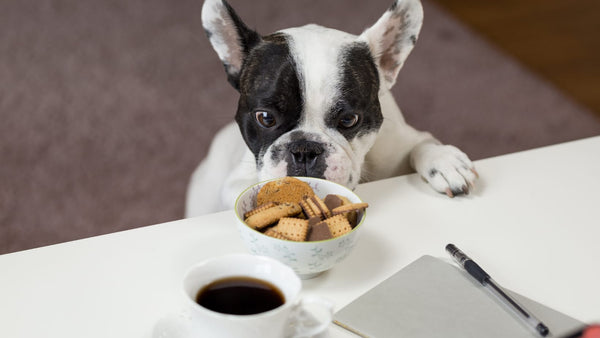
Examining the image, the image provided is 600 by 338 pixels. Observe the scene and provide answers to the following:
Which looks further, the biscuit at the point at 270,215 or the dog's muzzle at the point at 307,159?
the dog's muzzle at the point at 307,159

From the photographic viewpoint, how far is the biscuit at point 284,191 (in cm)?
99

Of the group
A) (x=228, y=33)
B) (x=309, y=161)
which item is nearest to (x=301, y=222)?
(x=309, y=161)

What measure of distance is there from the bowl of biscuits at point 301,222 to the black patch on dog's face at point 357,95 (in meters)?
0.21

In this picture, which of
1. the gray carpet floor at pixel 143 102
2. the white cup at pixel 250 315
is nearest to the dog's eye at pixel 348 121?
the white cup at pixel 250 315

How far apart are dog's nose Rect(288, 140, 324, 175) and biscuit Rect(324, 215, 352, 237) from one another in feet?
0.81

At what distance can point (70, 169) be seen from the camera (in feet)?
8.57

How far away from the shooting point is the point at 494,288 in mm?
890

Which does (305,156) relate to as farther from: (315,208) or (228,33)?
(228,33)

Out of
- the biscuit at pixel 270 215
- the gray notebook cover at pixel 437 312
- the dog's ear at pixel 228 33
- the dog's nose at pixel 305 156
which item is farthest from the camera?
the dog's ear at pixel 228 33

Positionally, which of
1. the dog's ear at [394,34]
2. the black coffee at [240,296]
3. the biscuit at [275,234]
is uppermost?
the dog's ear at [394,34]

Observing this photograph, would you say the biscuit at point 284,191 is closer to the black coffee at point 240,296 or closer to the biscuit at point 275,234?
the biscuit at point 275,234

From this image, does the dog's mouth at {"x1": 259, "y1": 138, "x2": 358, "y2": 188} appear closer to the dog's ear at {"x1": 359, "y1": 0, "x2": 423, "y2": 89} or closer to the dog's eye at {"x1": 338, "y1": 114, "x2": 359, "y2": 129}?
the dog's eye at {"x1": 338, "y1": 114, "x2": 359, "y2": 129}

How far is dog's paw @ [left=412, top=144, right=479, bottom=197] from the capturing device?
3.94ft

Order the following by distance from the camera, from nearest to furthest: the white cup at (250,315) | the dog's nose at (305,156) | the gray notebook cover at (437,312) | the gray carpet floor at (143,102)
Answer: the white cup at (250,315) < the gray notebook cover at (437,312) < the dog's nose at (305,156) < the gray carpet floor at (143,102)
